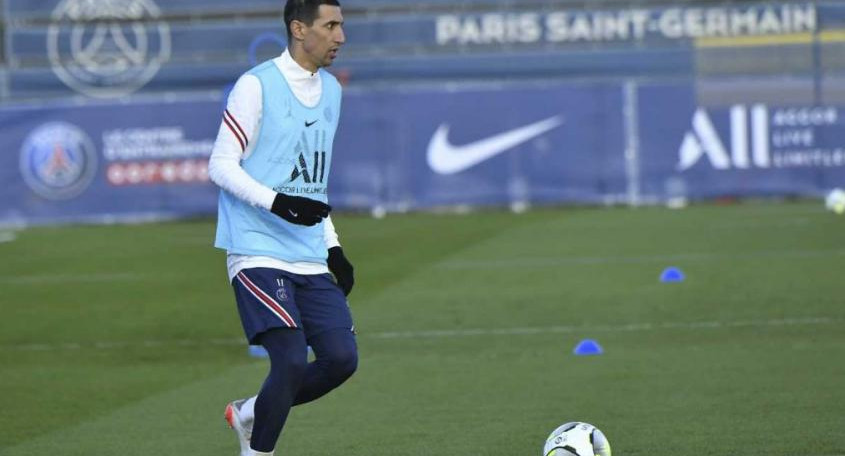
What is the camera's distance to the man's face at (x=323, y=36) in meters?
6.64

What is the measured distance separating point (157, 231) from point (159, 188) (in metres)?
2.44

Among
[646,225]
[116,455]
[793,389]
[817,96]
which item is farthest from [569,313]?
[817,96]

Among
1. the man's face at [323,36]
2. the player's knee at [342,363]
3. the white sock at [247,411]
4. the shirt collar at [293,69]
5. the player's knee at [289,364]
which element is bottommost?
the white sock at [247,411]

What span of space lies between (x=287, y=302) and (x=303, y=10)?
119 centimetres

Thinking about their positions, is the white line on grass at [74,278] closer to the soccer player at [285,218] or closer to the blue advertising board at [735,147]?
the soccer player at [285,218]

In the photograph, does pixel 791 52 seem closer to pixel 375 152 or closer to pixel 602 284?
pixel 375 152

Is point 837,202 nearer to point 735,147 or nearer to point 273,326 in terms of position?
point 735,147

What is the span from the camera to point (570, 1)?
31.7m

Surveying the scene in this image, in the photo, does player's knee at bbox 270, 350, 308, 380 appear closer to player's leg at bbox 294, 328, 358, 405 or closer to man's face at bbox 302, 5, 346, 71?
player's leg at bbox 294, 328, 358, 405

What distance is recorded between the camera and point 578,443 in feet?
23.0

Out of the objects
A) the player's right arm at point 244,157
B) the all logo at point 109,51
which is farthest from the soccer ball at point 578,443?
the all logo at point 109,51

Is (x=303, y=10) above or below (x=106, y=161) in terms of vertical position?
above

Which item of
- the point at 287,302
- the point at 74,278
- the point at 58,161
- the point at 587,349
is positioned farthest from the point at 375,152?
the point at 287,302

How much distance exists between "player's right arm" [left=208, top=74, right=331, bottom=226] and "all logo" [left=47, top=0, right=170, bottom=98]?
26270mm
